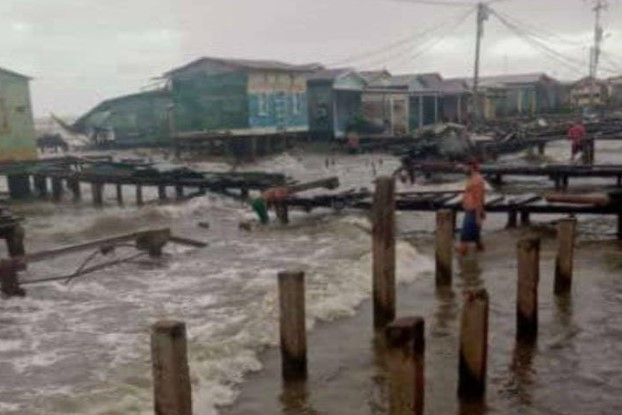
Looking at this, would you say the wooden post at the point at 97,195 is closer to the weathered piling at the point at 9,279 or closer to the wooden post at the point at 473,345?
the weathered piling at the point at 9,279

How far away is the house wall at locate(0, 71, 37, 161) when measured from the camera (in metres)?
27.5

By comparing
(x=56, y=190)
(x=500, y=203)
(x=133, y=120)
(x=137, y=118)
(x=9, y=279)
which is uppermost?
(x=137, y=118)

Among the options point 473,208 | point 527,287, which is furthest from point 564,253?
point 473,208

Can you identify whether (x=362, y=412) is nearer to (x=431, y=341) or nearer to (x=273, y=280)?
(x=431, y=341)

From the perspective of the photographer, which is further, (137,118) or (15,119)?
(137,118)

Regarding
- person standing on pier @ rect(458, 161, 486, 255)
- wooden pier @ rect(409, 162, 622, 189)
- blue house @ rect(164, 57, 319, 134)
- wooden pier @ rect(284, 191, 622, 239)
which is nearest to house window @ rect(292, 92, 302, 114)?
blue house @ rect(164, 57, 319, 134)

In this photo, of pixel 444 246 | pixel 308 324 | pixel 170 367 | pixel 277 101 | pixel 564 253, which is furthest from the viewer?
pixel 277 101

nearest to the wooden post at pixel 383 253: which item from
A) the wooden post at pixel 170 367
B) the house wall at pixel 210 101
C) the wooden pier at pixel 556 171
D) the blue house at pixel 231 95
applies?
the wooden post at pixel 170 367

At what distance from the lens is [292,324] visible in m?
8.33

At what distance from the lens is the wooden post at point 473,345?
290 inches

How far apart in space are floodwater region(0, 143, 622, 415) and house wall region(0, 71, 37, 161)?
11290 mm

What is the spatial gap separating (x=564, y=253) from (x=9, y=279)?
31.4 ft

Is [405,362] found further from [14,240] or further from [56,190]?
[56,190]

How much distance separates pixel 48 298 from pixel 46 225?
10889 mm
